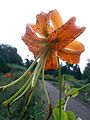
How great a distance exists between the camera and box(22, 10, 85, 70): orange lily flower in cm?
63

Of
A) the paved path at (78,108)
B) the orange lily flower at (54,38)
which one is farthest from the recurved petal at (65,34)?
the paved path at (78,108)

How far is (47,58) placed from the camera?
0.62 metres

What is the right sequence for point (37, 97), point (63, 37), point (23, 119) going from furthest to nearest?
point (37, 97)
point (63, 37)
point (23, 119)

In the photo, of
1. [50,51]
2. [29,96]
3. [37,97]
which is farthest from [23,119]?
[37,97]

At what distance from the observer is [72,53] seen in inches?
26.3

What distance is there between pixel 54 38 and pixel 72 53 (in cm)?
4

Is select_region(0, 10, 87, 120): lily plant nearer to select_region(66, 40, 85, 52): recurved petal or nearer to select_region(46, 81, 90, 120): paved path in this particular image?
select_region(66, 40, 85, 52): recurved petal

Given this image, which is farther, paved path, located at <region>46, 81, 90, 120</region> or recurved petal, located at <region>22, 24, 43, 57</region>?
paved path, located at <region>46, 81, 90, 120</region>

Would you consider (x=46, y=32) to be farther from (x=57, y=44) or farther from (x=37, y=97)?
(x=37, y=97)

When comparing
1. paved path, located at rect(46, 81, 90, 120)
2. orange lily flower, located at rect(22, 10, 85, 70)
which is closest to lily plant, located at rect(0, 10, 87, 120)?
orange lily flower, located at rect(22, 10, 85, 70)

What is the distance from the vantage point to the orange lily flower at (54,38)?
0.63 meters

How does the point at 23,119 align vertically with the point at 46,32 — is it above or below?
below

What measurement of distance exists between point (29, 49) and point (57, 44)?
0.06m

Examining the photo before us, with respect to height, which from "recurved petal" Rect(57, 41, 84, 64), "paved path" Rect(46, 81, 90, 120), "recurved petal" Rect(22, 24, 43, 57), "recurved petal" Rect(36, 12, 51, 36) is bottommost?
"paved path" Rect(46, 81, 90, 120)
